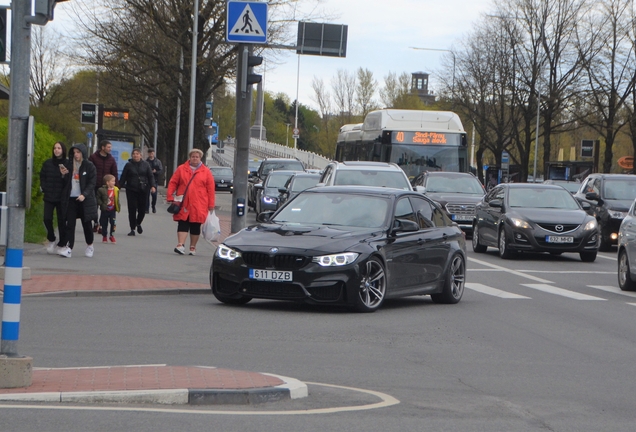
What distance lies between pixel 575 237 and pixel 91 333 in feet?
46.2

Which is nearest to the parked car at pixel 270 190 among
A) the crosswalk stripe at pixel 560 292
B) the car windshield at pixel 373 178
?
the car windshield at pixel 373 178

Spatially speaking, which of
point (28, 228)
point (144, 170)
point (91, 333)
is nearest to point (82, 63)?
point (144, 170)

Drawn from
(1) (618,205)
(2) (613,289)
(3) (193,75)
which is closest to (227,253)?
(2) (613,289)

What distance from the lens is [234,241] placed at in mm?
12734

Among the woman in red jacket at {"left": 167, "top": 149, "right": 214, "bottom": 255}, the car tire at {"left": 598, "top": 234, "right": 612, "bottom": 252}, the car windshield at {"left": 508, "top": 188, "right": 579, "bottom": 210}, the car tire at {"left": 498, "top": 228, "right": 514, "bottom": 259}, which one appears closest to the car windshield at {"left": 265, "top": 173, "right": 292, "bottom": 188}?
the car tire at {"left": 598, "top": 234, "right": 612, "bottom": 252}

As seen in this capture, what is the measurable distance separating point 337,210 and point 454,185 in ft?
57.9

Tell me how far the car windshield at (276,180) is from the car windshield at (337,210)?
830 inches

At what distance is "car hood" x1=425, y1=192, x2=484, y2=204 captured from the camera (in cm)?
2961

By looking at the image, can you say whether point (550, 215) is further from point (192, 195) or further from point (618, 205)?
point (192, 195)

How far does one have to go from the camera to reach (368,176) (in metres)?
23.2

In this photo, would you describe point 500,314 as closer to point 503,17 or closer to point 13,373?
point 13,373

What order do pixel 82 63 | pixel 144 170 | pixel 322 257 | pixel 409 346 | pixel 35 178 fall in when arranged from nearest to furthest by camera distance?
pixel 409 346, pixel 322 257, pixel 35 178, pixel 144 170, pixel 82 63

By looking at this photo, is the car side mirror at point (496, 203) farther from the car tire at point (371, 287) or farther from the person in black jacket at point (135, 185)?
the car tire at point (371, 287)

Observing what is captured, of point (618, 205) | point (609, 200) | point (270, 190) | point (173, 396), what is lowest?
point (173, 396)
